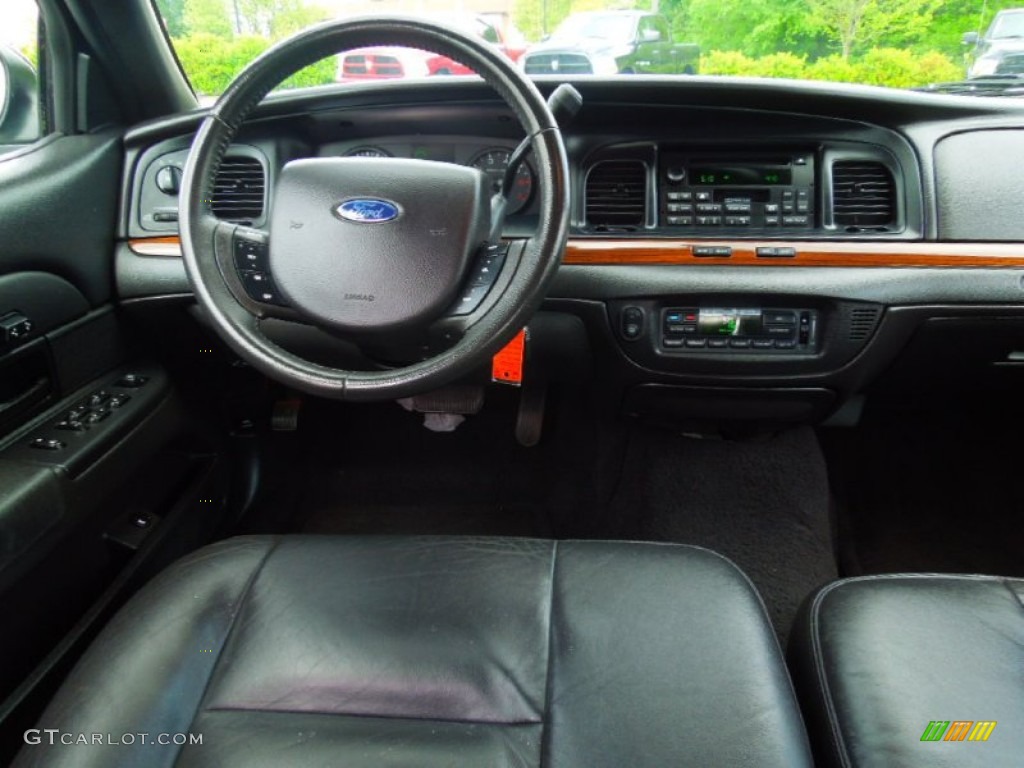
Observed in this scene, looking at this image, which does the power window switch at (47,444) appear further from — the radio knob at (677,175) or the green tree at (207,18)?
the radio knob at (677,175)

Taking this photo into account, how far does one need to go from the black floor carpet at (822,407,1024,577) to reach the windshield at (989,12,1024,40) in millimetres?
898

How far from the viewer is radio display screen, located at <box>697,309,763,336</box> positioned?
1533mm

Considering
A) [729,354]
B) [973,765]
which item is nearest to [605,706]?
[973,765]

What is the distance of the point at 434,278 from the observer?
1074 millimetres

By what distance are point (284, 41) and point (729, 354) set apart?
3.36ft

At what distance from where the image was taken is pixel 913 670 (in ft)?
2.93

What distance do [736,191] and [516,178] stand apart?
17.5 inches

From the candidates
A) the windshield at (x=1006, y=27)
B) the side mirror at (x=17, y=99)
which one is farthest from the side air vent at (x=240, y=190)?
the windshield at (x=1006, y=27)

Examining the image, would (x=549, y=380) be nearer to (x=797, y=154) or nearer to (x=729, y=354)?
(x=729, y=354)

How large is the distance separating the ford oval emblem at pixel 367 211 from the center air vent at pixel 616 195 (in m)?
0.55

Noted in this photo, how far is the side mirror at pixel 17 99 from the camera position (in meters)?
1.57

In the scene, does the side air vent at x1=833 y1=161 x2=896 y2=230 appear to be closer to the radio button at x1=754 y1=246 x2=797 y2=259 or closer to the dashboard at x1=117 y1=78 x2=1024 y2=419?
the dashboard at x1=117 y1=78 x2=1024 y2=419

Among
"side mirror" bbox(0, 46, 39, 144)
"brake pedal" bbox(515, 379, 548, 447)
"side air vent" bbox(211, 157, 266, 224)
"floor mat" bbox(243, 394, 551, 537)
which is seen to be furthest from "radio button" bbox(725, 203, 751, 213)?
"side mirror" bbox(0, 46, 39, 144)

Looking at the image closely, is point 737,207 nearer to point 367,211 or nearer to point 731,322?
point 731,322
